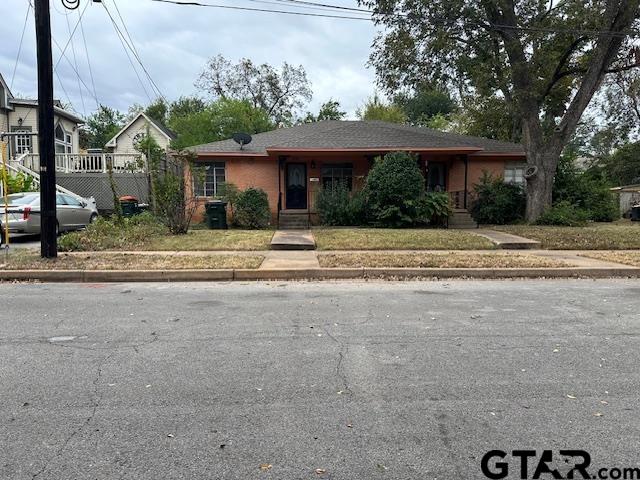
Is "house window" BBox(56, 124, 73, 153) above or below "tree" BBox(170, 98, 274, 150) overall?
below

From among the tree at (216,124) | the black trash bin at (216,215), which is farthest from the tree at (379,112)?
the black trash bin at (216,215)

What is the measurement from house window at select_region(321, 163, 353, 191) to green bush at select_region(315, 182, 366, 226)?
1996 millimetres

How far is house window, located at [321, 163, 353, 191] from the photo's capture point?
70.5 feet

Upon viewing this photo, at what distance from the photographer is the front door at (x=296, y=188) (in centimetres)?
2148

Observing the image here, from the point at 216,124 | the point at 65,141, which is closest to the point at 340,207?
the point at 65,141

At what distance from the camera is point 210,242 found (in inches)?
524

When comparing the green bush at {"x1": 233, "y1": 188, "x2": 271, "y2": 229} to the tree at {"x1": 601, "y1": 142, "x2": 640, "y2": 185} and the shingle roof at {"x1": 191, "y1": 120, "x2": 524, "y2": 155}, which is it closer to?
the shingle roof at {"x1": 191, "y1": 120, "x2": 524, "y2": 155}

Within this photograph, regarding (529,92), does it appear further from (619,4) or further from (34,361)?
(34,361)

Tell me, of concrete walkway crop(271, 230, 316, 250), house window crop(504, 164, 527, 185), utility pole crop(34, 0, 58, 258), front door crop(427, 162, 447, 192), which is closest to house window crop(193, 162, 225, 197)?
concrete walkway crop(271, 230, 316, 250)

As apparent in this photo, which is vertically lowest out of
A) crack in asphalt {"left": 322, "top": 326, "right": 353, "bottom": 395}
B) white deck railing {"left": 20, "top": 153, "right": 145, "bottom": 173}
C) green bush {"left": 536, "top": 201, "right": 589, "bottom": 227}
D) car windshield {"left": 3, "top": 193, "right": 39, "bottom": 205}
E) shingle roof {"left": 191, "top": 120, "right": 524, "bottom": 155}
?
crack in asphalt {"left": 322, "top": 326, "right": 353, "bottom": 395}

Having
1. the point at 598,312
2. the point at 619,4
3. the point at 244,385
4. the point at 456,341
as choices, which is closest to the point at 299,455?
the point at 244,385

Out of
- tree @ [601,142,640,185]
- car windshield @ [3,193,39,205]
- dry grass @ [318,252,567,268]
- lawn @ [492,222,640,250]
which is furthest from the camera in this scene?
tree @ [601,142,640,185]

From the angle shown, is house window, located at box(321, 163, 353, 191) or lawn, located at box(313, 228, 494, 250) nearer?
lawn, located at box(313, 228, 494, 250)
